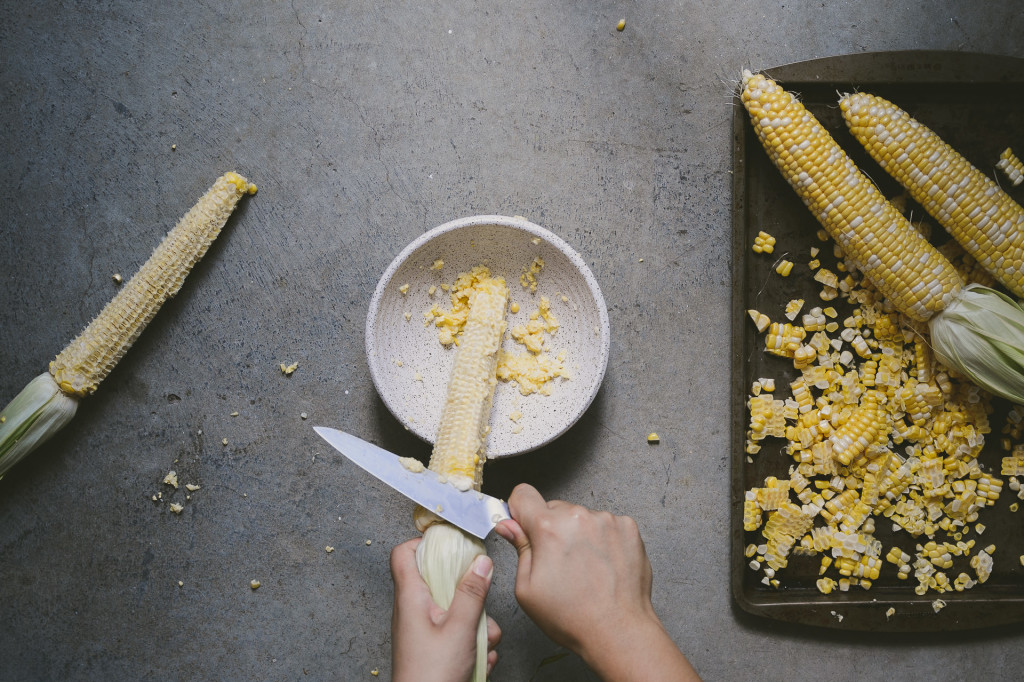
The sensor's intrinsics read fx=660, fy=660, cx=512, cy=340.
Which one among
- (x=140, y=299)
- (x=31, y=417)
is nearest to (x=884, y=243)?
(x=140, y=299)

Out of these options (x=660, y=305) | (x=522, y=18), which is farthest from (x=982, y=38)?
(x=522, y=18)

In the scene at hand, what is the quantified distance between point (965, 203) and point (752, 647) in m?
1.12

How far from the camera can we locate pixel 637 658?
4.10 feet

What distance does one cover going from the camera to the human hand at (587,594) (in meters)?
1.26

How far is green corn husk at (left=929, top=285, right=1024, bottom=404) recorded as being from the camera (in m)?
1.43

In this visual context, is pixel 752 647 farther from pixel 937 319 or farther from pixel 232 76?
pixel 232 76

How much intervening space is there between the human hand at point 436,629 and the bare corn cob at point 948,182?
123cm

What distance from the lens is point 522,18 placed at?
1.60m

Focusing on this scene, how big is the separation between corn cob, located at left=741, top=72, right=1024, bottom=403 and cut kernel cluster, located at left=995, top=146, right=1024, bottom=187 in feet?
Result: 0.97

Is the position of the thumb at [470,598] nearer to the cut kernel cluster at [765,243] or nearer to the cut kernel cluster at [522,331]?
the cut kernel cluster at [522,331]

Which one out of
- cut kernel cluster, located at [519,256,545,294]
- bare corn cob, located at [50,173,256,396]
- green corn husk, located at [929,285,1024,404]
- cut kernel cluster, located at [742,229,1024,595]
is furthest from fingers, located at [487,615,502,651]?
green corn husk, located at [929,285,1024,404]

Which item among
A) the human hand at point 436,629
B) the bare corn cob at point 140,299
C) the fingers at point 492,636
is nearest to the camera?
the human hand at point 436,629

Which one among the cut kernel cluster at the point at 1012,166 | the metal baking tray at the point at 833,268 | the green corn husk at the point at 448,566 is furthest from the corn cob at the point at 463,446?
the cut kernel cluster at the point at 1012,166

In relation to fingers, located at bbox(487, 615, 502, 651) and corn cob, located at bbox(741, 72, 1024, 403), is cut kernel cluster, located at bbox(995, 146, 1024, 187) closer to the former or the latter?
corn cob, located at bbox(741, 72, 1024, 403)
